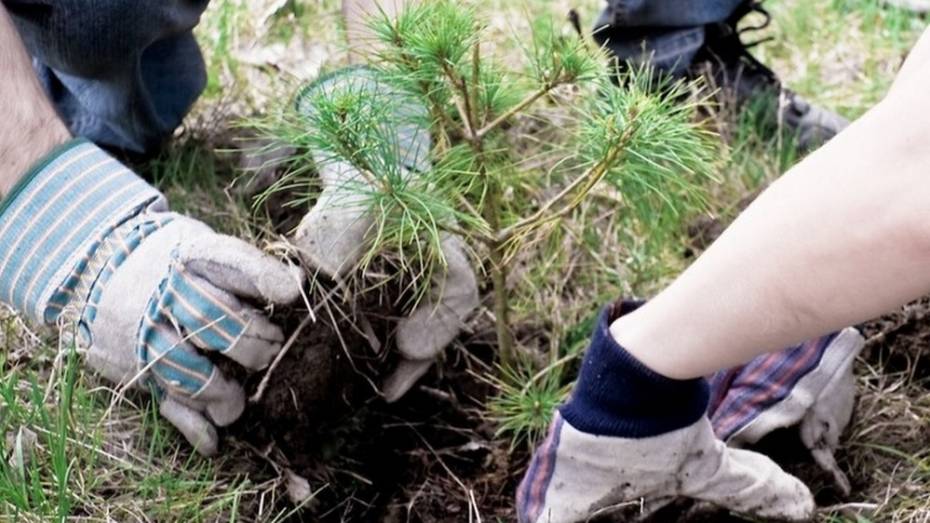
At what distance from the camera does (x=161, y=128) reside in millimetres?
1843

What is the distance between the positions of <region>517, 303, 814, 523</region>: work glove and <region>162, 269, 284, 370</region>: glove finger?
1.11 feet

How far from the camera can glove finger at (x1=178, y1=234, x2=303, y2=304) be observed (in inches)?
50.7

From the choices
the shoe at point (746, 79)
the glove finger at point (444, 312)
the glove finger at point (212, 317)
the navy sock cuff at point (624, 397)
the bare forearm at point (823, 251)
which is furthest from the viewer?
the shoe at point (746, 79)

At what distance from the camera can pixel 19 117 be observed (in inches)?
54.8

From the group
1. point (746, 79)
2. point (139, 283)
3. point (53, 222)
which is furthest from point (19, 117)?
point (746, 79)

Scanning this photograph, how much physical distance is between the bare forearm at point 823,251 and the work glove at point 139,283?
18.6 inches

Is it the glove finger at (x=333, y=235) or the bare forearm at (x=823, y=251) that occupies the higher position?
the bare forearm at (x=823, y=251)

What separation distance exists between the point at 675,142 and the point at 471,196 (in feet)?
0.84

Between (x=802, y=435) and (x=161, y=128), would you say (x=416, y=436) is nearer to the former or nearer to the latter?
(x=802, y=435)

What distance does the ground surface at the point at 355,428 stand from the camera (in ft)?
4.30

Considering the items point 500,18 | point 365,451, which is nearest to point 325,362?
point 365,451

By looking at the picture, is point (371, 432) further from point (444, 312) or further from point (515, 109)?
point (515, 109)

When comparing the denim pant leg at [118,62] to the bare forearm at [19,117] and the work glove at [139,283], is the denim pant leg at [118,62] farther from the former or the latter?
the work glove at [139,283]

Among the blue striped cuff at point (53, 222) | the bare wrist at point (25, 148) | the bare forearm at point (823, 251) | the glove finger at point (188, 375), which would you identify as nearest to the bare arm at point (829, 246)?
the bare forearm at point (823, 251)
